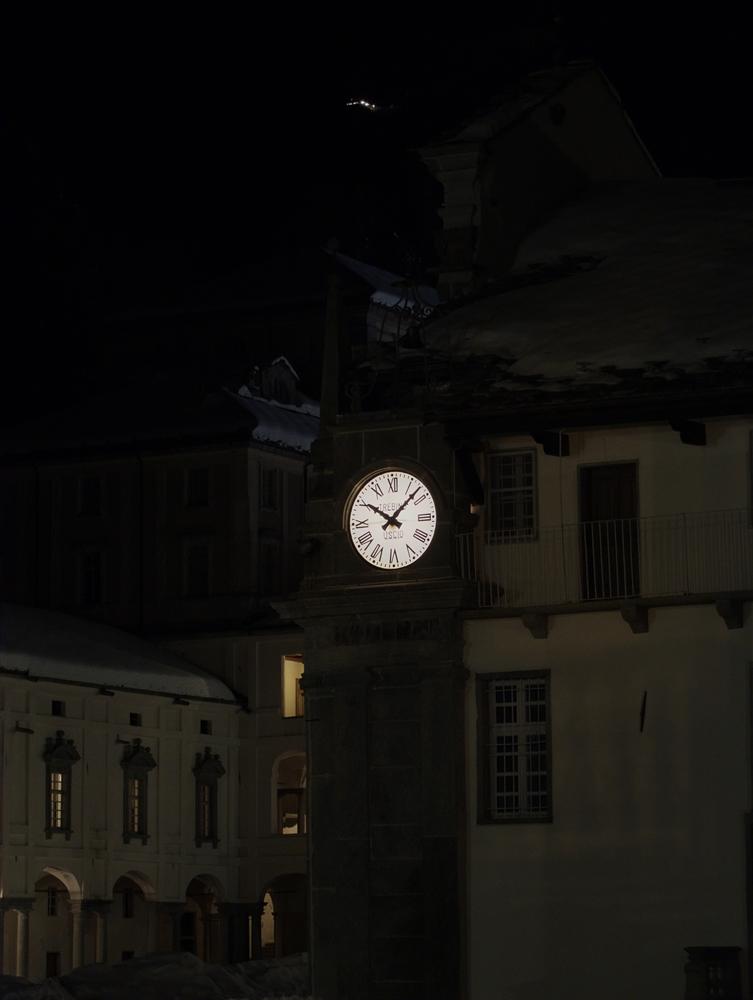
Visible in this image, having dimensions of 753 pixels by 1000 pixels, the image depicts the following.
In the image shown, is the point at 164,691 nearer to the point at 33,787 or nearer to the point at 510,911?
the point at 33,787

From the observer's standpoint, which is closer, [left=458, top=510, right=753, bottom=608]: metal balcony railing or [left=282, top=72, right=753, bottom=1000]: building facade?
[left=282, top=72, right=753, bottom=1000]: building facade

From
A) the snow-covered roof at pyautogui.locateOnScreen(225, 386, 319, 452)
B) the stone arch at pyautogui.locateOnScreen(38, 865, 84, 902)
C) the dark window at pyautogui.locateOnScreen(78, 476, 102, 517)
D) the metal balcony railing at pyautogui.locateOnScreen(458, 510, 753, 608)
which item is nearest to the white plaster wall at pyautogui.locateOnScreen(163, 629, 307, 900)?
the snow-covered roof at pyautogui.locateOnScreen(225, 386, 319, 452)

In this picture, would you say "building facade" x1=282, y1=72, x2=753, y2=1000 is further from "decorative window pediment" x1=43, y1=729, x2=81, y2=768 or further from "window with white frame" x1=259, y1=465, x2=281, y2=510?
"window with white frame" x1=259, y1=465, x2=281, y2=510

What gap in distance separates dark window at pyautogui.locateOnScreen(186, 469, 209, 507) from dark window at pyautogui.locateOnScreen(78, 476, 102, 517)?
11.7 ft

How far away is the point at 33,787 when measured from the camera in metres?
82.4

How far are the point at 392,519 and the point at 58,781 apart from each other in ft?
123

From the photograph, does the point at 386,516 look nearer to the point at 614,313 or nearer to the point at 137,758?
the point at 614,313

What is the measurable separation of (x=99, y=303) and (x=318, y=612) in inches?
2886

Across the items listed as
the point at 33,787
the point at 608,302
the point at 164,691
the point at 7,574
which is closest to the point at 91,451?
the point at 7,574

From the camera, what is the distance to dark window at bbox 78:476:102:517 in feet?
331

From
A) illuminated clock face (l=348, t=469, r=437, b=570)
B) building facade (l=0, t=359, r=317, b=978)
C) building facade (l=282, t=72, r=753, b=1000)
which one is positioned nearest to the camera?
building facade (l=282, t=72, r=753, b=1000)

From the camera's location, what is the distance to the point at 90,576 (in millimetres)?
100500

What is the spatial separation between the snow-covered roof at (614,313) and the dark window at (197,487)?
4429 cm

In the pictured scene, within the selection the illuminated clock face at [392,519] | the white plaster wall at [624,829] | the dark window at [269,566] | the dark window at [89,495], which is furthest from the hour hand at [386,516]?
the dark window at [89,495]
